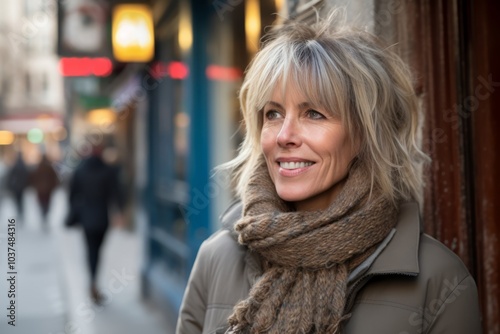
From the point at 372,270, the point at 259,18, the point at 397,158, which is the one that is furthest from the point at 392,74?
the point at 259,18

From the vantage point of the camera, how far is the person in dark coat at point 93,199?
24.7 feet

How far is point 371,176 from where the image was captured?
194 centimetres

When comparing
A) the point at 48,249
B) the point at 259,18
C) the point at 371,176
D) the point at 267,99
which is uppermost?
the point at 259,18

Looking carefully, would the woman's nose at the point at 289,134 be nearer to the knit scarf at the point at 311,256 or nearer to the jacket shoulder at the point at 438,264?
the knit scarf at the point at 311,256

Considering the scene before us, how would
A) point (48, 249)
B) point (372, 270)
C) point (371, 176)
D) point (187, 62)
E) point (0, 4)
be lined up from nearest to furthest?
1. point (372, 270)
2. point (371, 176)
3. point (187, 62)
4. point (48, 249)
5. point (0, 4)

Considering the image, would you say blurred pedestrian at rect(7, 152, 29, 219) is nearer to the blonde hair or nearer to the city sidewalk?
the city sidewalk

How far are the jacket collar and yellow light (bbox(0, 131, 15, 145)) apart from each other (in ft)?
129

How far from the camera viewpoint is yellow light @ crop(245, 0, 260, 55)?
5.65 m

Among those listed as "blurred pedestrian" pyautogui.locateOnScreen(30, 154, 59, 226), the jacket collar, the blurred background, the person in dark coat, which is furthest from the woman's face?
"blurred pedestrian" pyautogui.locateOnScreen(30, 154, 59, 226)

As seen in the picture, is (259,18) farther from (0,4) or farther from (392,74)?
(0,4)

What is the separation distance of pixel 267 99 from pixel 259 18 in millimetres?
3781

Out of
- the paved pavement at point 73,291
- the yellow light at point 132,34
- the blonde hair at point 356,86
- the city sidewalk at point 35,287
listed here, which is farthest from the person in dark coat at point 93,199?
the blonde hair at point 356,86

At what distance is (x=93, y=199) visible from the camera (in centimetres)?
762

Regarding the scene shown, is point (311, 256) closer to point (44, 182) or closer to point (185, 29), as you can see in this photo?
point (185, 29)
